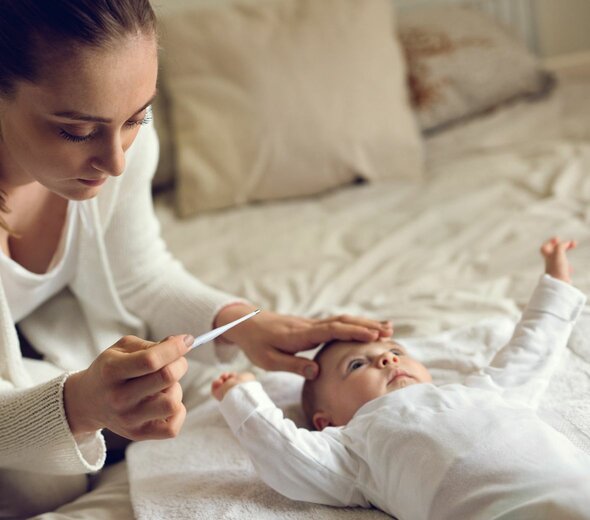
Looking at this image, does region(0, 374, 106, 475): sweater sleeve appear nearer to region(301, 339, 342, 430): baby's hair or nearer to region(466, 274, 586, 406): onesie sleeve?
A: region(301, 339, 342, 430): baby's hair

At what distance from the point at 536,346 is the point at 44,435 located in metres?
0.70

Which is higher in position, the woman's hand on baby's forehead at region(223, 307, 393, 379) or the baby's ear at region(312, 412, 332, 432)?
the woman's hand on baby's forehead at region(223, 307, 393, 379)

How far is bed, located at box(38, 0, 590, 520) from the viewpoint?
1.12 metres

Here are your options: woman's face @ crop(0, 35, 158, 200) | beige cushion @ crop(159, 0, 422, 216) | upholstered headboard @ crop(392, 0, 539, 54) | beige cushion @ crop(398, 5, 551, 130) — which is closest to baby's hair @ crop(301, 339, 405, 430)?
woman's face @ crop(0, 35, 158, 200)

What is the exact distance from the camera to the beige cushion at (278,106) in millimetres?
2088

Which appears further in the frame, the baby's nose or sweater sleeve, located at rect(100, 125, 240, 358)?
sweater sleeve, located at rect(100, 125, 240, 358)

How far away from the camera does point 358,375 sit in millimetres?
1157

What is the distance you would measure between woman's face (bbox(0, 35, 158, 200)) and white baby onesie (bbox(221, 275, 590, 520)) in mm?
377

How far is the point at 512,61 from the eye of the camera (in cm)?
238

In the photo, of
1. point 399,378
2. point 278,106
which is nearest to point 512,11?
point 278,106

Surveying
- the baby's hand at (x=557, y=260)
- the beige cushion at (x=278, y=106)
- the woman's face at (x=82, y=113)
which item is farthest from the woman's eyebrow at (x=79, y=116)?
the beige cushion at (x=278, y=106)

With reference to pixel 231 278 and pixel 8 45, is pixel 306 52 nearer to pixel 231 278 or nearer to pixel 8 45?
pixel 231 278

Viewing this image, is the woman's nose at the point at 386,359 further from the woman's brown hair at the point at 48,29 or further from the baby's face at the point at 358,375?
the woman's brown hair at the point at 48,29

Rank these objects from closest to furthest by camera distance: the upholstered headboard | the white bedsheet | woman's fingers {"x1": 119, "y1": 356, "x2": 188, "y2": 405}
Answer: woman's fingers {"x1": 119, "y1": 356, "x2": 188, "y2": 405} < the white bedsheet < the upholstered headboard
